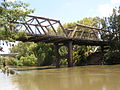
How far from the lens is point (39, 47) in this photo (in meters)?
56.4

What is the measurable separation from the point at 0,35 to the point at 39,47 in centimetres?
5005

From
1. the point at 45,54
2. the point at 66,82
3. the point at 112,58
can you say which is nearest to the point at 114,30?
the point at 112,58

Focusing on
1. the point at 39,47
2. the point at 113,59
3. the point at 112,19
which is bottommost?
the point at 113,59

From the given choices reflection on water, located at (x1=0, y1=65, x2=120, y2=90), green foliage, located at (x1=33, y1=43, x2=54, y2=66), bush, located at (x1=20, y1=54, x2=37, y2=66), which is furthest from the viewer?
bush, located at (x1=20, y1=54, x2=37, y2=66)

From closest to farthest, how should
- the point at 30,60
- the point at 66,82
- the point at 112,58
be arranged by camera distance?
the point at 66,82, the point at 112,58, the point at 30,60

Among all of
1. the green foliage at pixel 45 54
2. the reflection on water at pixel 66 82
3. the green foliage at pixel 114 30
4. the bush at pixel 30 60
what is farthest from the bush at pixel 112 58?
the reflection on water at pixel 66 82

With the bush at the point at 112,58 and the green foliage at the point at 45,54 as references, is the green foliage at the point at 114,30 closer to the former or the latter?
the bush at the point at 112,58

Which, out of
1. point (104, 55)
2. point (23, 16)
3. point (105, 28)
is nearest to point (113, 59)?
point (104, 55)

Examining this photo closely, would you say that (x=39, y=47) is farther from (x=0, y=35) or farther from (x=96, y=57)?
(x=0, y=35)

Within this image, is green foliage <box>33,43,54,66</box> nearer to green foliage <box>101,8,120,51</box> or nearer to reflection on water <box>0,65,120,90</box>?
green foliage <box>101,8,120,51</box>

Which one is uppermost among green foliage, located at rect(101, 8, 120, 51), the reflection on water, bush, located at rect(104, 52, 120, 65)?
green foliage, located at rect(101, 8, 120, 51)

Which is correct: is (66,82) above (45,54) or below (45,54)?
below

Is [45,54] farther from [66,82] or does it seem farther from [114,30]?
[66,82]

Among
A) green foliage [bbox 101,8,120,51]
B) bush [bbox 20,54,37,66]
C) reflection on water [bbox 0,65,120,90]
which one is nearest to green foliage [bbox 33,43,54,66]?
bush [bbox 20,54,37,66]
